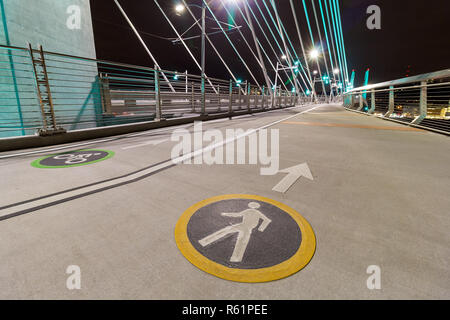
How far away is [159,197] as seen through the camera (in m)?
1.87

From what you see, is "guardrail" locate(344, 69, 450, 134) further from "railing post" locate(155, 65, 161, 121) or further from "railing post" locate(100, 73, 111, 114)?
"railing post" locate(100, 73, 111, 114)

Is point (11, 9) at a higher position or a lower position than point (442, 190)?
higher

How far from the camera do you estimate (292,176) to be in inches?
94.5

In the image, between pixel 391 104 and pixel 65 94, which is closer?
pixel 65 94

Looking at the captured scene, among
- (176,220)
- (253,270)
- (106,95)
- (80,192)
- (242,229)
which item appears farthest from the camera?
(106,95)

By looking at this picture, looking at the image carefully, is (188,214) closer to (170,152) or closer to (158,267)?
(158,267)

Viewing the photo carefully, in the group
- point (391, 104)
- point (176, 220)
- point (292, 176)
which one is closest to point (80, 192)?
point (176, 220)

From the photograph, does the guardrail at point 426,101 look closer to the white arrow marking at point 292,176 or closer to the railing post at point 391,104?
the railing post at point 391,104

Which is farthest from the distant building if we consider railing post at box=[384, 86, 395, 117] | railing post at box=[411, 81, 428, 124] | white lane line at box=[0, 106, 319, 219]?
railing post at box=[384, 86, 395, 117]

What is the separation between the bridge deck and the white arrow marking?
0.08 meters

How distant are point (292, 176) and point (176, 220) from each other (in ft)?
4.61

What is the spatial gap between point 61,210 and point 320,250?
1.79m

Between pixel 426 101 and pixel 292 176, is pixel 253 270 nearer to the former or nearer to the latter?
pixel 292 176

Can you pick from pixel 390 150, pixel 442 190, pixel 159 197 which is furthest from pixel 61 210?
pixel 390 150
